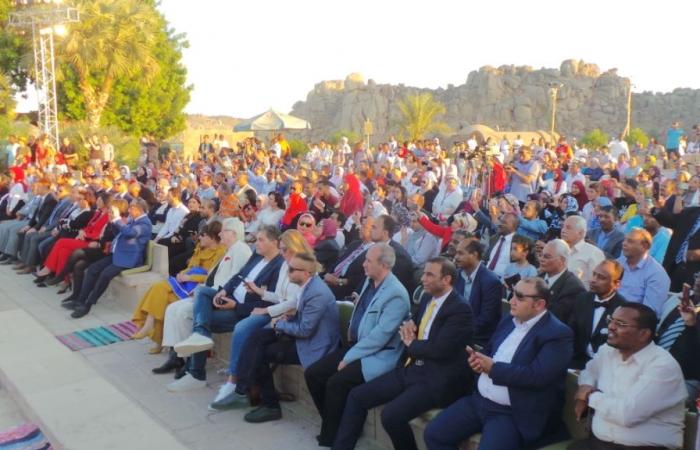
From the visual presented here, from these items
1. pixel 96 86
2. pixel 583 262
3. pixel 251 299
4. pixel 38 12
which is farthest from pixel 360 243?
pixel 96 86

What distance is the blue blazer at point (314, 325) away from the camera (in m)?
4.84

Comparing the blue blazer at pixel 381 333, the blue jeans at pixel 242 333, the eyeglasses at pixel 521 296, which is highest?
the eyeglasses at pixel 521 296

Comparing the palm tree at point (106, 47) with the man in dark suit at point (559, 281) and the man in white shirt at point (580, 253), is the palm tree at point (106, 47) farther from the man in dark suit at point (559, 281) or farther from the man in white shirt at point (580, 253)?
the man in dark suit at point (559, 281)

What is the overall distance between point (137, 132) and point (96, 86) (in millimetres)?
3066

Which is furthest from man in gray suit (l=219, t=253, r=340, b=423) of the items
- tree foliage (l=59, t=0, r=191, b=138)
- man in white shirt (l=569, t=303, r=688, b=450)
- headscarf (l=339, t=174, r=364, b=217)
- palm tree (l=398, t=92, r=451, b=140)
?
palm tree (l=398, t=92, r=451, b=140)

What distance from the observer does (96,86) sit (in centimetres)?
2773

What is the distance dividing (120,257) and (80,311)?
0.80 metres

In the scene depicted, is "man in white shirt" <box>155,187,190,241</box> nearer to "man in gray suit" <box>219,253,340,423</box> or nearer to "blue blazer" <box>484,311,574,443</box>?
"man in gray suit" <box>219,253,340,423</box>

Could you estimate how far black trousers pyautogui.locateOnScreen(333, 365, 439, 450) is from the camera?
3.99m

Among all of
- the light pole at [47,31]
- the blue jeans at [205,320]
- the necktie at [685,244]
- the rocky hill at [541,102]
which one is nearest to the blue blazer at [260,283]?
the blue jeans at [205,320]

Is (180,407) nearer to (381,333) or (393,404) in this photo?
(381,333)

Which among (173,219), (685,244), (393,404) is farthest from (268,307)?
(173,219)

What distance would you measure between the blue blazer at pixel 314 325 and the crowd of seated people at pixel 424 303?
1 cm

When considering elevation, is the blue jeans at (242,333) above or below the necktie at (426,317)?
below
